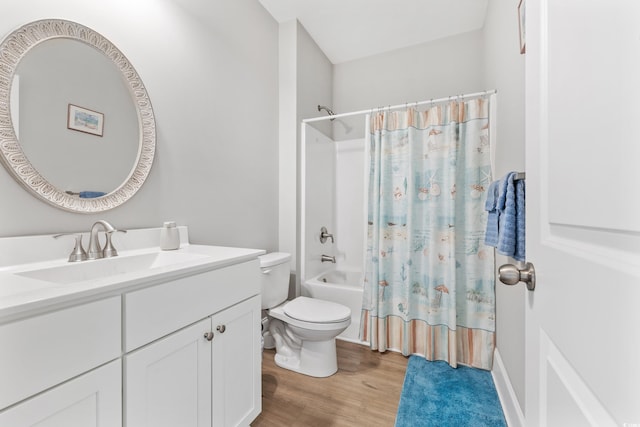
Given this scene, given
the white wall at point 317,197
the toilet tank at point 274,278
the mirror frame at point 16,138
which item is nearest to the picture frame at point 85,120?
the mirror frame at point 16,138

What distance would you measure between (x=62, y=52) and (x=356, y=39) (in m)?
2.25

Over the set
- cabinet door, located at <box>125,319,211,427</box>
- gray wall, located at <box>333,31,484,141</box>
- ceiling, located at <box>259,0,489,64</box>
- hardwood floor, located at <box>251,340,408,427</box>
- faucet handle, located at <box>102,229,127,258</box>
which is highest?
ceiling, located at <box>259,0,489,64</box>

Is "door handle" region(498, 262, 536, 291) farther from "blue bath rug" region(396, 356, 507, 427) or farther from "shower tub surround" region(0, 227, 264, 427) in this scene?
"blue bath rug" region(396, 356, 507, 427)

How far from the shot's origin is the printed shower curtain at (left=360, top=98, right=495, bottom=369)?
5.98 ft

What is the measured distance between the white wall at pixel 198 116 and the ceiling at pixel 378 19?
0.94 feet

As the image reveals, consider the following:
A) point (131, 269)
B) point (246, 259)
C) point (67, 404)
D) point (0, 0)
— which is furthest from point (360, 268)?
point (0, 0)

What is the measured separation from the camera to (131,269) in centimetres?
111

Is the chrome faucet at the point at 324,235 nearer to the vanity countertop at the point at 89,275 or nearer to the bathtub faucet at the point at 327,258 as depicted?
the bathtub faucet at the point at 327,258

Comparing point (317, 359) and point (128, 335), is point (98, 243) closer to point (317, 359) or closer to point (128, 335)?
point (128, 335)

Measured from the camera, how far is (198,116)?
158cm

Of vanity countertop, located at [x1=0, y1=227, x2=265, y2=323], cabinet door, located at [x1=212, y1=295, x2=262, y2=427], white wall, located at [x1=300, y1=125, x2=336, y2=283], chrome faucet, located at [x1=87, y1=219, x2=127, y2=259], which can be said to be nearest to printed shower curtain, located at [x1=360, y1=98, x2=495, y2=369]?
white wall, located at [x1=300, y1=125, x2=336, y2=283]

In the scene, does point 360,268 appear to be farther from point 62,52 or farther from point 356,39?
point 62,52

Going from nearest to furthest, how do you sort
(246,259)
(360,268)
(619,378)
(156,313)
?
1. (619,378)
2. (156,313)
3. (246,259)
4. (360,268)

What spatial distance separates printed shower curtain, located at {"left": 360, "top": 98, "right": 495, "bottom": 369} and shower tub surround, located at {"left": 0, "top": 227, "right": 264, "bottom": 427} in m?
→ 1.15
